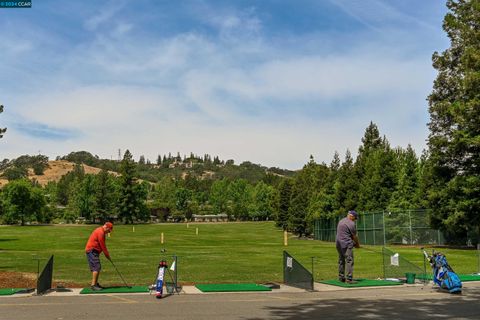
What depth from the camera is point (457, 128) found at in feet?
119

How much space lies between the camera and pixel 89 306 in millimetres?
11234

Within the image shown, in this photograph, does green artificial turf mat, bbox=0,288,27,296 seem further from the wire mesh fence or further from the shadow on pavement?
the wire mesh fence

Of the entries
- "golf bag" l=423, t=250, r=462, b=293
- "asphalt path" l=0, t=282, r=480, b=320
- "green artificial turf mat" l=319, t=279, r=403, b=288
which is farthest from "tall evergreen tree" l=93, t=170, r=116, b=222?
"golf bag" l=423, t=250, r=462, b=293

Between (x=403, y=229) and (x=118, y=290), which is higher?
(x=403, y=229)

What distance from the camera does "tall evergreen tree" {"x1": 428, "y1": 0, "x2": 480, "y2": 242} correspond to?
3381cm

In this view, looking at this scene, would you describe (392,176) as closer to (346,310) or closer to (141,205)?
(346,310)

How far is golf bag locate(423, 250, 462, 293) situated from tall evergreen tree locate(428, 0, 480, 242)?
21018mm

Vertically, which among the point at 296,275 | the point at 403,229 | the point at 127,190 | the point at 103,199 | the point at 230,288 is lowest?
the point at 230,288

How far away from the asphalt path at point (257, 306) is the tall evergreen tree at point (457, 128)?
2249 centimetres

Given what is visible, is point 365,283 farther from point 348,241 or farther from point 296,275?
point 296,275

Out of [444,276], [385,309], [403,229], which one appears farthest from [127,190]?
[385,309]

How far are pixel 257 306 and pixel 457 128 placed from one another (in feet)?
96.5

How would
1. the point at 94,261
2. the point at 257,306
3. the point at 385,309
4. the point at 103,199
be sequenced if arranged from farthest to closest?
1. the point at 103,199
2. the point at 94,261
3. the point at 257,306
4. the point at 385,309

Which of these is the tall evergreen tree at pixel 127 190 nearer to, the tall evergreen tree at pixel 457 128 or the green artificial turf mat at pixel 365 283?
the tall evergreen tree at pixel 457 128
